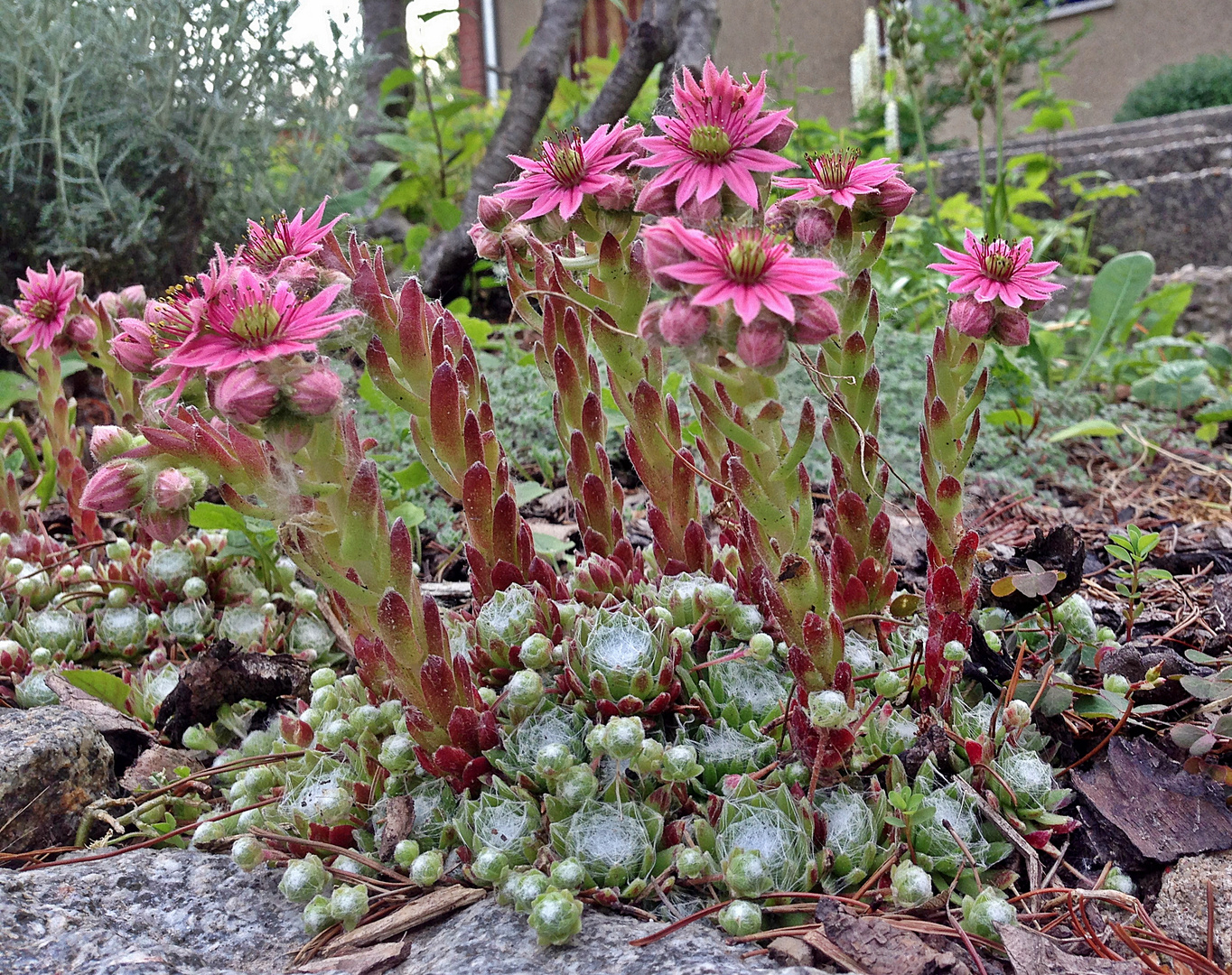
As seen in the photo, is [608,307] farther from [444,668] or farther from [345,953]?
[345,953]

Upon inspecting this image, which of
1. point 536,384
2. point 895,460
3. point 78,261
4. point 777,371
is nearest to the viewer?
point 777,371

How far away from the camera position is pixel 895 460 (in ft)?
9.97

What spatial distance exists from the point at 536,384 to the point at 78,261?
82.6 inches

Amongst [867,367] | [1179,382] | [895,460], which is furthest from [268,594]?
[1179,382]

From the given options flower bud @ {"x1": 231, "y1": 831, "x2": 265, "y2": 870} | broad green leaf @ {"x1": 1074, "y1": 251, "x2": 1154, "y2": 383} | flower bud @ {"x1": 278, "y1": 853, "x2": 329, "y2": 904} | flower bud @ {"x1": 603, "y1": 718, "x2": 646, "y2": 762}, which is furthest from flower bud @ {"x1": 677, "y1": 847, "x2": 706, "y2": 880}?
broad green leaf @ {"x1": 1074, "y1": 251, "x2": 1154, "y2": 383}

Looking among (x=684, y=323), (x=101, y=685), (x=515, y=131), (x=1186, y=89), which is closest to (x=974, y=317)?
(x=684, y=323)

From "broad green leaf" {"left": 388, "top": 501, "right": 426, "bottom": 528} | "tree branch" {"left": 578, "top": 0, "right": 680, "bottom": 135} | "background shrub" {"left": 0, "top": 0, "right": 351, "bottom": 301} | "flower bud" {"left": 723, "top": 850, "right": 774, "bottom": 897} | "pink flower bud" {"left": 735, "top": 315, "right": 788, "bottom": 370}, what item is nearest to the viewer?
"pink flower bud" {"left": 735, "top": 315, "right": 788, "bottom": 370}

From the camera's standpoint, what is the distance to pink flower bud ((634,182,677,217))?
53.3 inches

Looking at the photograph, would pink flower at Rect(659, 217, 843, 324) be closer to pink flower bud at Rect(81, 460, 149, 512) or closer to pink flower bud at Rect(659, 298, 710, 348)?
pink flower bud at Rect(659, 298, 710, 348)

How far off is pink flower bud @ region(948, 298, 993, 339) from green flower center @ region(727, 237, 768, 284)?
45 centimetres

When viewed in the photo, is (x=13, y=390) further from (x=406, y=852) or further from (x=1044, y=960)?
(x=1044, y=960)

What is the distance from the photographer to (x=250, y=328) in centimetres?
118

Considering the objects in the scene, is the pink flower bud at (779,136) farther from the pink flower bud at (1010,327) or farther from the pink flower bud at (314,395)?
the pink flower bud at (314,395)

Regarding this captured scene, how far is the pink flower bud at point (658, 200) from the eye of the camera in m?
1.35
